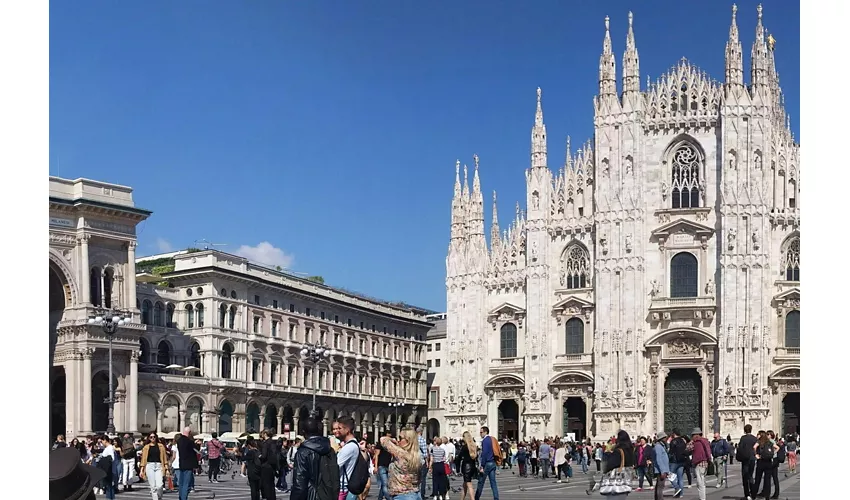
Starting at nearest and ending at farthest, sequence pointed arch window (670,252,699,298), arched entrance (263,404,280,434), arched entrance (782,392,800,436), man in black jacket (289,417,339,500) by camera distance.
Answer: man in black jacket (289,417,339,500), arched entrance (782,392,800,436), pointed arch window (670,252,699,298), arched entrance (263,404,280,434)

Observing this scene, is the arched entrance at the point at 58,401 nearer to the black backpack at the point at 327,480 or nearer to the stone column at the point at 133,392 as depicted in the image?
the stone column at the point at 133,392

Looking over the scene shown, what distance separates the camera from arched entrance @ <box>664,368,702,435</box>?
4688 cm

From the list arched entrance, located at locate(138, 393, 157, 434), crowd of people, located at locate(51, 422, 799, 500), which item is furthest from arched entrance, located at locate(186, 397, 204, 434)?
crowd of people, located at locate(51, 422, 799, 500)

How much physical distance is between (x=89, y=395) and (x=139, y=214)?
7.47 meters

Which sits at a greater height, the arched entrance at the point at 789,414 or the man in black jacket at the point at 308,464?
the man in black jacket at the point at 308,464

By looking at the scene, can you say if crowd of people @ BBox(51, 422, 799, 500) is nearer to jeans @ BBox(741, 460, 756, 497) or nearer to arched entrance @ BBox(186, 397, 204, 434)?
jeans @ BBox(741, 460, 756, 497)

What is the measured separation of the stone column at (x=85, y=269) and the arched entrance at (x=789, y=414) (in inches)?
1041

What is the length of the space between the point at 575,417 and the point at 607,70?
1401 cm

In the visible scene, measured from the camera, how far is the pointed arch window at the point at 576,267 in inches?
1928

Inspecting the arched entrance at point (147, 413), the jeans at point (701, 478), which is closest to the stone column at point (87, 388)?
the arched entrance at point (147, 413)

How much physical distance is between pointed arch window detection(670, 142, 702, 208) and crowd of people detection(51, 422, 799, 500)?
14.9 metres
